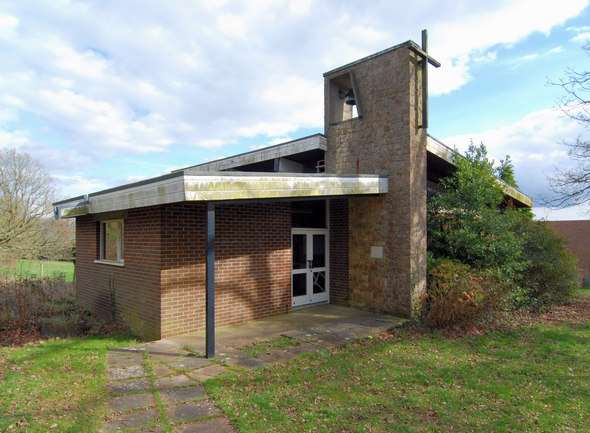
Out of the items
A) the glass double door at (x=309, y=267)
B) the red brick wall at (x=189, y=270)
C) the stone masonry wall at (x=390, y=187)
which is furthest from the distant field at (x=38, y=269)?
the stone masonry wall at (x=390, y=187)

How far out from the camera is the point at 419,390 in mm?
5023

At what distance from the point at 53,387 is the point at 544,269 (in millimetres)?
11456

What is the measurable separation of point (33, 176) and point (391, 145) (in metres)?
20.6

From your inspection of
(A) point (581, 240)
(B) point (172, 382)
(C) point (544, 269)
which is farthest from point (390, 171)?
(A) point (581, 240)

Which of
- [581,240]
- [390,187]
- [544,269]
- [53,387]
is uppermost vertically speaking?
[390,187]

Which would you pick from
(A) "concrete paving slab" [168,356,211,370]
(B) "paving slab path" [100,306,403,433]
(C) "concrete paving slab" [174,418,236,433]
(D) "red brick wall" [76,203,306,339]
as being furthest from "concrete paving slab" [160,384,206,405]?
(D) "red brick wall" [76,203,306,339]

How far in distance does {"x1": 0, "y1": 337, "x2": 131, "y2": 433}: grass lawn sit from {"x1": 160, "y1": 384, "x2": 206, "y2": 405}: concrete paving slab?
670 mm

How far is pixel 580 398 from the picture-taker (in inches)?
189

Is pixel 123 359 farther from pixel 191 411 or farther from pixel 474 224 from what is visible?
pixel 474 224

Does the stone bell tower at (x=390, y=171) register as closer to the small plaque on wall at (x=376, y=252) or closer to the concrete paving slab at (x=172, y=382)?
the small plaque on wall at (x=376, y=252)

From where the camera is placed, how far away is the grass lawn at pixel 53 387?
13.2ft

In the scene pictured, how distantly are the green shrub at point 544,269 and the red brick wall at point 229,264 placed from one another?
6375mm

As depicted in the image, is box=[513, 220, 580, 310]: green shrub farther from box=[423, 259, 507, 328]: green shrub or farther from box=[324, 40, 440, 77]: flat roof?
box=[324, 40, 440, 77]: flat roof

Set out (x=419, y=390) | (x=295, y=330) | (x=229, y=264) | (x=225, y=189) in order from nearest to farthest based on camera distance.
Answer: (x=419, y=390) → (x=225, y=189) → (x=295, y=330) → (x=229, y=264)
